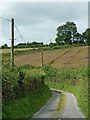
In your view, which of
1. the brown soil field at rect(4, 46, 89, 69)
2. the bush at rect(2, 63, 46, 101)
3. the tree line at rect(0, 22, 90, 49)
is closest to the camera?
the bush at rect(2, 63, 46, 101)

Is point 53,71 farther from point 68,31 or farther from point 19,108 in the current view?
point 68,31

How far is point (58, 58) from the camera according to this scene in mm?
84125

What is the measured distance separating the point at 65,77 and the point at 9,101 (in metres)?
44.6

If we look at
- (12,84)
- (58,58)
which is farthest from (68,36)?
(12,84)

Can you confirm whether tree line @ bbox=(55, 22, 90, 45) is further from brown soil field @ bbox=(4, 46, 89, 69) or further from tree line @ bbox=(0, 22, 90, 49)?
brown soil field @ bbox=(4, 46, 89, 69)

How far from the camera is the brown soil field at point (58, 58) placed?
75169mm

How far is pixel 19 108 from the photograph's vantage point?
1738cm

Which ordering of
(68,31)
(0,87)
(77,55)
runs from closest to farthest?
(0,87)
(77,55)
(68,31)

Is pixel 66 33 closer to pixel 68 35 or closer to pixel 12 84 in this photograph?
pixel 68 35

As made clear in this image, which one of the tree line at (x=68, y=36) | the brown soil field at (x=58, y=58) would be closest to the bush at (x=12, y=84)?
the brown soil field at (x=58, y=58)

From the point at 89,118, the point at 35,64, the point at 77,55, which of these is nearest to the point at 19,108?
the point at 89,118

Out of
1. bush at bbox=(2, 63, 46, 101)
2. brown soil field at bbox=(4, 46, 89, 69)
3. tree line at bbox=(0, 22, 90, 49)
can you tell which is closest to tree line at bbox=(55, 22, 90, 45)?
tree line at bbox=(0, 22, 90, 49)

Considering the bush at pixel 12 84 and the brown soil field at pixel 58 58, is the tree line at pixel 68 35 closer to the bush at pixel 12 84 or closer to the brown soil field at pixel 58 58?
the brown soil field at pixel 58 58

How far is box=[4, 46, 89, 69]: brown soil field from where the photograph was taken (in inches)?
2959
